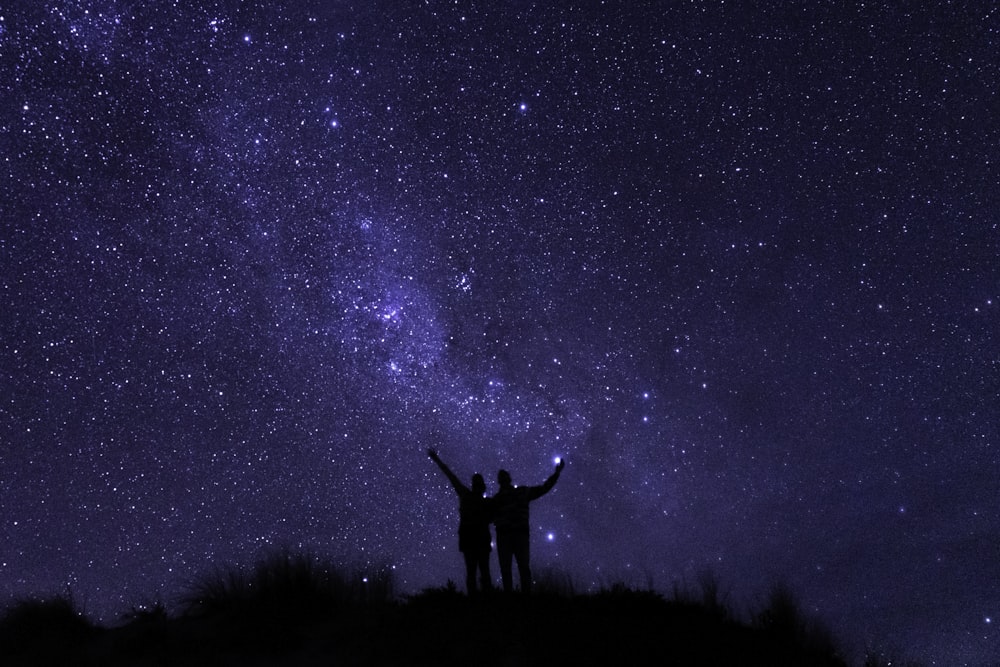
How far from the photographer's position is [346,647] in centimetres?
899

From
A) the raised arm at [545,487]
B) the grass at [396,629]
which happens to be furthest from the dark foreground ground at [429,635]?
the raised arm at [545,487]

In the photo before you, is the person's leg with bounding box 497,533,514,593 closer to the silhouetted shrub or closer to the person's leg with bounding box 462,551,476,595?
the person's leg with bounding box 462,551,476,595

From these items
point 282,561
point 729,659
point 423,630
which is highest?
point 282,561

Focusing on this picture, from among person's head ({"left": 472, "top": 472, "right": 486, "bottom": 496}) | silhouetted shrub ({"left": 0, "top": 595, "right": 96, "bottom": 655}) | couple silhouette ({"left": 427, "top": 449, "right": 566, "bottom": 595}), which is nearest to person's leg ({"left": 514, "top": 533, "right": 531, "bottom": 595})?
couple silhouette ({"left": 427, "top": 449, "right": 566, "bottom": 595})

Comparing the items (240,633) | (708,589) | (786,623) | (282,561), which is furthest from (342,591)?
(786,623)

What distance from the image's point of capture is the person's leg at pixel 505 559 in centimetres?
1033

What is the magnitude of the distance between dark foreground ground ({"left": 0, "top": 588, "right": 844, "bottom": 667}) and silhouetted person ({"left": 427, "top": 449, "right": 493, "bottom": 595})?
0.40 metres

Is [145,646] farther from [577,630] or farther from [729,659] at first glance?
[729,659]

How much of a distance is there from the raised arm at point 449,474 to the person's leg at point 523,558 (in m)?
0.95

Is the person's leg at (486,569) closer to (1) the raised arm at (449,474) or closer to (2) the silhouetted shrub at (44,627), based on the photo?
(1) the raised arm at (449,474)

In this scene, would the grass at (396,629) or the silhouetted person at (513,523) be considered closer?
the grass at (396,629)

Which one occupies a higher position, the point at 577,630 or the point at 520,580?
the point at 520,580

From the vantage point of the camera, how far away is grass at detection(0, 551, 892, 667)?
8.52 meters

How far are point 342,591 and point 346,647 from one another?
2119 millimetres
